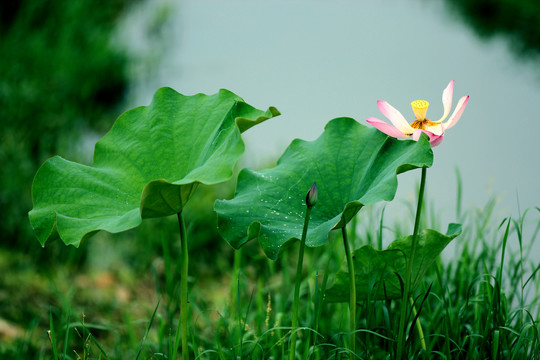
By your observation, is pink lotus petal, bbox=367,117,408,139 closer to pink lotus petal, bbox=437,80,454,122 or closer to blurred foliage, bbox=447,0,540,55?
pink lotus petal, bbox=437,80,454,122

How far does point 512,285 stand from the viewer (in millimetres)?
1454

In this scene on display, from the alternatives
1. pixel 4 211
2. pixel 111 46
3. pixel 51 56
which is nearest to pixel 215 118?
pixel 4 211

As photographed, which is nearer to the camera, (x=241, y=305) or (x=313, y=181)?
(x=313, y=181)

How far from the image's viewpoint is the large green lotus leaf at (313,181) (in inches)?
36.7

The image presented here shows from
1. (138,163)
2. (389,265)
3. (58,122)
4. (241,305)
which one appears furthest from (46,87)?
(389,265)

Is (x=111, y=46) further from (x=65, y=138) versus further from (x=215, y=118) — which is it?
(x=215, y=118)

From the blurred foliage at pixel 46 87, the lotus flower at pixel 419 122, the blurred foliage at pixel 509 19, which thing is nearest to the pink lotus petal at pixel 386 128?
the lotus flower at pixel 419 122

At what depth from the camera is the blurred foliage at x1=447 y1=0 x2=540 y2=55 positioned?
183 inches

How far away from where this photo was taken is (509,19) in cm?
502

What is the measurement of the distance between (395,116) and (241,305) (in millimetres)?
1012

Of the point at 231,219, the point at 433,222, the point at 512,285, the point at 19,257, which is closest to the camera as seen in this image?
the point at 231,219

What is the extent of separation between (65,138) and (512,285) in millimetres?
2345

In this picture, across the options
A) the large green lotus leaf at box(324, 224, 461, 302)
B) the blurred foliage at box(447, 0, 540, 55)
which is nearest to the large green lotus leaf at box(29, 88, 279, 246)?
the large green lotus leaf at box(324, 224, 461, 302)

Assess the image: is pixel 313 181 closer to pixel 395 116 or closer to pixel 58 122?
pixel 395 116
